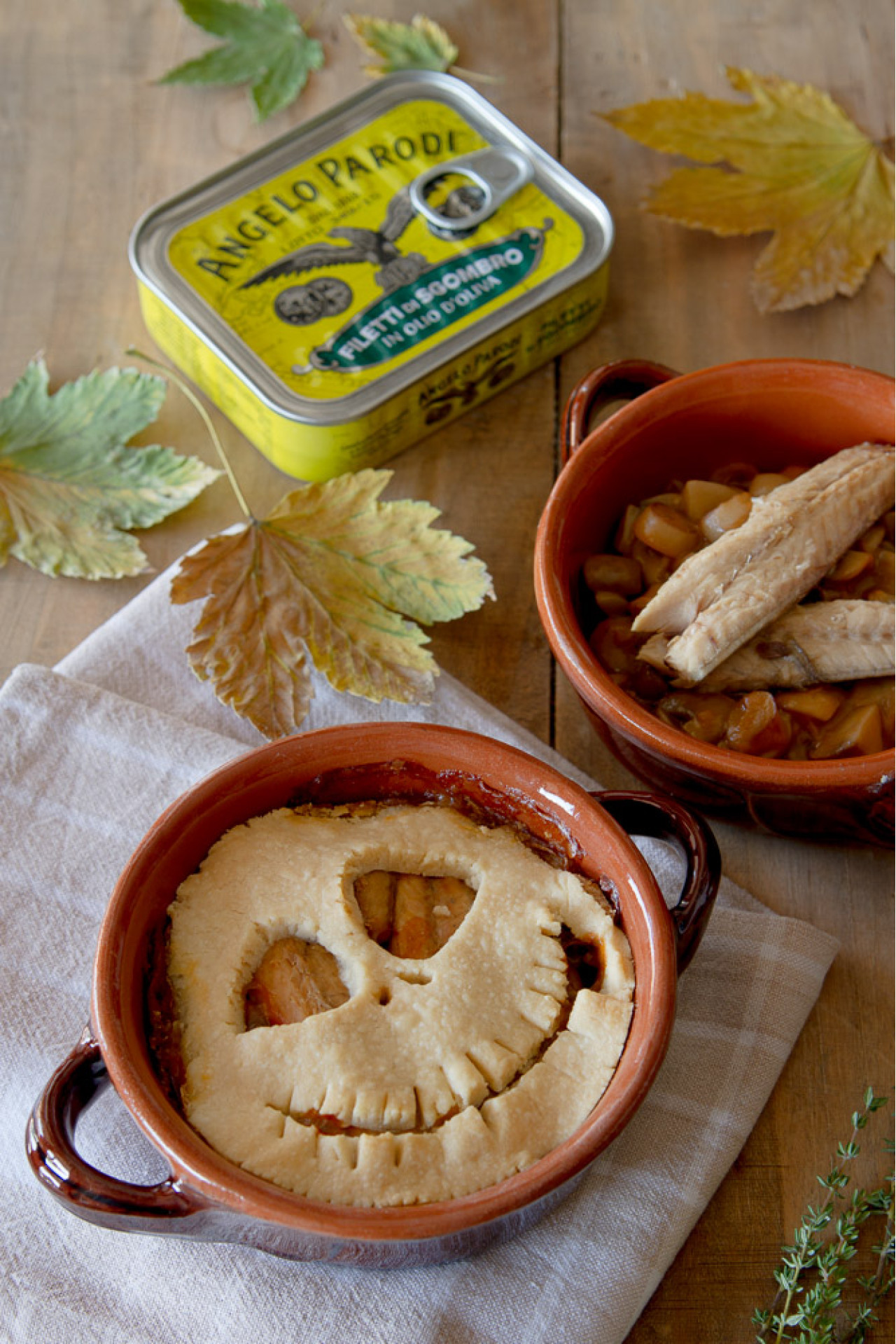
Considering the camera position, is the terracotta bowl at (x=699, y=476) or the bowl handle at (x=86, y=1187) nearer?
the bowl handle at (x=86, y=1187)

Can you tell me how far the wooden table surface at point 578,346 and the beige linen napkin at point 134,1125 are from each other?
6cm

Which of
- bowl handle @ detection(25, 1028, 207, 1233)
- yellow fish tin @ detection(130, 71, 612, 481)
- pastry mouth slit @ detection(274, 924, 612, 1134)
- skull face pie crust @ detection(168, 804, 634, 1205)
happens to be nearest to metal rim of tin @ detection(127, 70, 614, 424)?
yellow fish tin @ detection(130, 71, 612, 481)

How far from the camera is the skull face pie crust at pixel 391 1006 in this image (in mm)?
1037

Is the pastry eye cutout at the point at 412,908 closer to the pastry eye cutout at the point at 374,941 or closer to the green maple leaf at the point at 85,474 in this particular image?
the pastry eye cutout at the point at 374,941

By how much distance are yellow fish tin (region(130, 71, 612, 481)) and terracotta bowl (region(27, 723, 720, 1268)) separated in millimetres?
509

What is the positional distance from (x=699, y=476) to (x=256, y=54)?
3.35 ft

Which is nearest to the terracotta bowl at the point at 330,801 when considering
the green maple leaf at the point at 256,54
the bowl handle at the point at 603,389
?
the bowl handle at the point at 603,389

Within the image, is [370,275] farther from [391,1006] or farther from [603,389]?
[391,1006]

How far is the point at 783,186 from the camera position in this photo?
1.80m

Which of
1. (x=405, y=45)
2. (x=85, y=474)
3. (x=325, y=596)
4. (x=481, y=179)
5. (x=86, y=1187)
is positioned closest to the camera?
(x=86, y=1187)

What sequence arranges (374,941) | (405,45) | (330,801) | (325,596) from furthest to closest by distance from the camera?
(405,45)
(325,596)
(330,801)
(374,941)

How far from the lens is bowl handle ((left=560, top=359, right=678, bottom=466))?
146cm

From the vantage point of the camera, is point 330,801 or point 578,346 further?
point 578,346

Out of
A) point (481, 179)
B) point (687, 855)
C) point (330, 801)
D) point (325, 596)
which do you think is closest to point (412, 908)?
point (330, 801)
